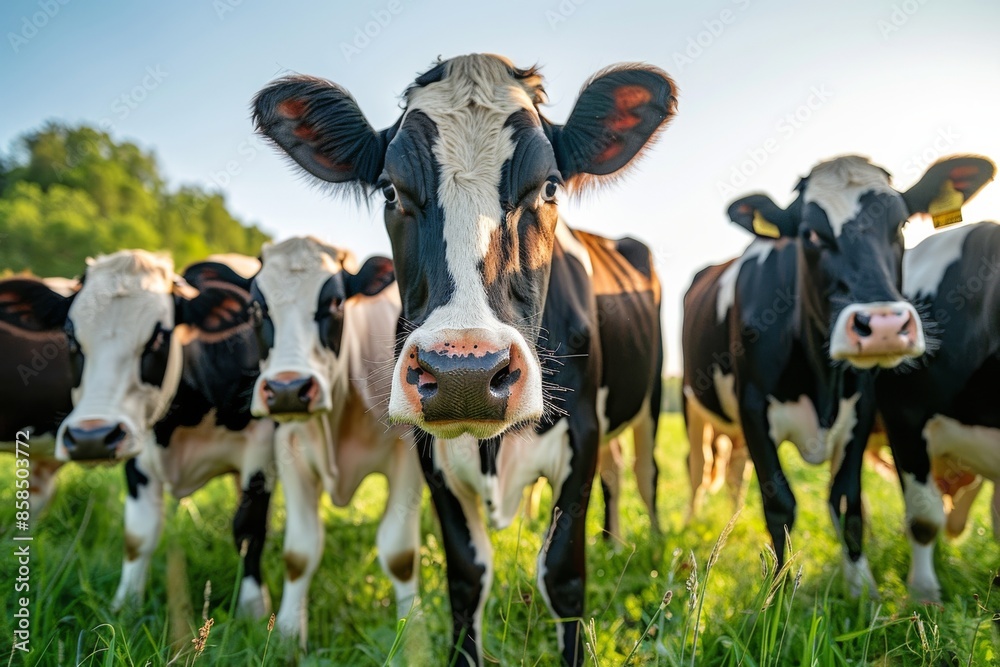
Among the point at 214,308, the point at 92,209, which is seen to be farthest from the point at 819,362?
the point at 92,209

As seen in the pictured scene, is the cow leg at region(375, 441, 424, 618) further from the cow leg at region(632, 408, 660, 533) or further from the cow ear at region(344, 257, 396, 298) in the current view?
the cow leg at region(632, 408, 660, 533)

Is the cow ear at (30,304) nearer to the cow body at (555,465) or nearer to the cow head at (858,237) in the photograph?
the cow body at (555,465)

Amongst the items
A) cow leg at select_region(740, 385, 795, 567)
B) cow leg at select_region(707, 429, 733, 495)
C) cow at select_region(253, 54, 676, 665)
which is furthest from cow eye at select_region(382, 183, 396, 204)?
cow leg at select_region(707, 429, 733, 495)

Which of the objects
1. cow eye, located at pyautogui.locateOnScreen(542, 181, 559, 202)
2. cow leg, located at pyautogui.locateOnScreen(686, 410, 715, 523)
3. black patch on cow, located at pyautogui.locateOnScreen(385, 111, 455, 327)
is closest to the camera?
black patch on cow, located at pyautogui.locateOnScreen(385, 111, 455, 327)

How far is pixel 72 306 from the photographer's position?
171 inches

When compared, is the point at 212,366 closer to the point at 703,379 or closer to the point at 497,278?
the point at 497,278

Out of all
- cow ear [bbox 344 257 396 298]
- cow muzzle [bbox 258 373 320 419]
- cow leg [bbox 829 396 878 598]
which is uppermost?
cow ear [bbox 344 257 396 298]

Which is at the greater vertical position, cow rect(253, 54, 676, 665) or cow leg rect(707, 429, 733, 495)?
cow rect(253, 54, 676, 665)

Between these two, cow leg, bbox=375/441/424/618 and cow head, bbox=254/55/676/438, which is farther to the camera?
cow leg, bbox=375/441/424/618

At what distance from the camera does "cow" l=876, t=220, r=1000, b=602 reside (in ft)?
12.9

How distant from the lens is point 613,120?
3.30 metres

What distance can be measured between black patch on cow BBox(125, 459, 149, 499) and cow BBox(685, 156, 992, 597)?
394 centimetres

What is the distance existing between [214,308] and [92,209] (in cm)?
4469

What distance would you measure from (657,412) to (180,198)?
6014 cm
